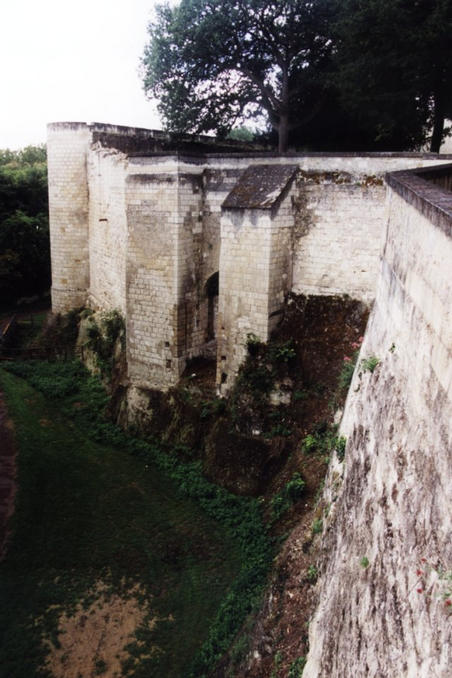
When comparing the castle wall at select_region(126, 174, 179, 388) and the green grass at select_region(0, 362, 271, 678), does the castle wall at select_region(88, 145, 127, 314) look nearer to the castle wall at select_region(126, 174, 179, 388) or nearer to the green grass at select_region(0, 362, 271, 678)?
the castle wall at select_region(126, 174, 179, 388)

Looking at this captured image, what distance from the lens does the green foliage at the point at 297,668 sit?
6.16 meters

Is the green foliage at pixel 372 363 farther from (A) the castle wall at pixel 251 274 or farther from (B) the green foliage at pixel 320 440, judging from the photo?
(A) the castle wall at pixel 251 274

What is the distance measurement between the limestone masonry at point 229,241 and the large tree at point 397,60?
214 inches

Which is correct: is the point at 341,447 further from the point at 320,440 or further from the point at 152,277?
the point at 152,277

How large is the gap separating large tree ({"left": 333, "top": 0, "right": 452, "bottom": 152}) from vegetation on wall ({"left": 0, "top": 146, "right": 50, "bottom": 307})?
16.1 meters

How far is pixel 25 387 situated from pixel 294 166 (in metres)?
10.4

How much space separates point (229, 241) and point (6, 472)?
23.1ft

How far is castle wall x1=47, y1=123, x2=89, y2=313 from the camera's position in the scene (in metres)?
18.5

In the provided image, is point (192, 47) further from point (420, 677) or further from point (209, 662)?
point (420, 677)

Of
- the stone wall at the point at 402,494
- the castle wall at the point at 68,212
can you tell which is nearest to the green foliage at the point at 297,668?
the stone wall at the point at 402,494

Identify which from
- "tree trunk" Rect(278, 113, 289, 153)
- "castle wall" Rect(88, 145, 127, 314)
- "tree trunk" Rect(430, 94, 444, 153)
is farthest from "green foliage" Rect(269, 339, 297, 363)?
"tree trunk" Rect(278, 113, 289, 153)

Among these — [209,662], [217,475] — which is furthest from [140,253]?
[209,662]

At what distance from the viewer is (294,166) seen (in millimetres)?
12211

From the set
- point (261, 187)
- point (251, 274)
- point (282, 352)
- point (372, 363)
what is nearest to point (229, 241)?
point (251, 274)
